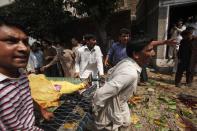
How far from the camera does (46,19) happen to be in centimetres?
1336

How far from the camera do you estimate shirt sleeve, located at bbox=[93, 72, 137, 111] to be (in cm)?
221

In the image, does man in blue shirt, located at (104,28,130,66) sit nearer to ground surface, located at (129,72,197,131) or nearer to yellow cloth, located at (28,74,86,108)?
ground surface, located at (129,72,197,131)

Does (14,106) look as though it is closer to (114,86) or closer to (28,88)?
(28,88)

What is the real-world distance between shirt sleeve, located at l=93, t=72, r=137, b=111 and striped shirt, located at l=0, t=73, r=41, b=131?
75 cm

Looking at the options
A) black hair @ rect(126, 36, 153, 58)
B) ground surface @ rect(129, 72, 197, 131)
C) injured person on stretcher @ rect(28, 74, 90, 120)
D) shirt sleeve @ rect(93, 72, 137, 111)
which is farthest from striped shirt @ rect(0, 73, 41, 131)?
ground surface @ rect(129, 72, 197, 131)

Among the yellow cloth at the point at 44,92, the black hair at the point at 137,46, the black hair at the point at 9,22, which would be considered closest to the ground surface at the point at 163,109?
the yellow cloth at the point at 44,92

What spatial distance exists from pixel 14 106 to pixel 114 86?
99 centimetres

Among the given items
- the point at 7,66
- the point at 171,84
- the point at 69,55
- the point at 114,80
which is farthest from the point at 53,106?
the point at 171,84

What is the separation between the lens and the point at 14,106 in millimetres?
1471

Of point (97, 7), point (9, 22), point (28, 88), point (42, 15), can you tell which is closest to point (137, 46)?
point (28, 88)

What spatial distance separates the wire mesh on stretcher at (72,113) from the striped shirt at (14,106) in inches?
25.4

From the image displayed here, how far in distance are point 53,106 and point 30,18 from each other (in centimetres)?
1178

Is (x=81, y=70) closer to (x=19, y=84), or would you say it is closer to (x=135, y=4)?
(x=19, y=84)

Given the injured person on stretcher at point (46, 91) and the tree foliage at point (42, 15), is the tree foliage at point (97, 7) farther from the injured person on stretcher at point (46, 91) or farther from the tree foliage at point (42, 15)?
the injured person on stretcher at point (46, 91)
